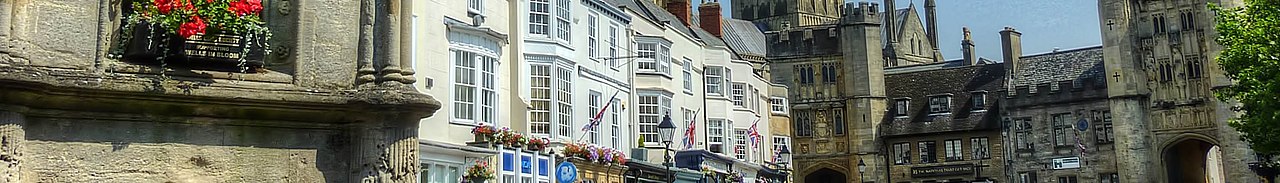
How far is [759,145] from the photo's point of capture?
41688mm

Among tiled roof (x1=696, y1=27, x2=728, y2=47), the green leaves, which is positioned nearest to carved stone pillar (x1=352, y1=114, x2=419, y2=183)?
the green leaves

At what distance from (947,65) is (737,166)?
137 feet

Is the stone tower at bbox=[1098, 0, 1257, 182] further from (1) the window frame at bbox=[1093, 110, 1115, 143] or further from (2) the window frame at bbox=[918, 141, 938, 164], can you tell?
(2) the window frame at bbox=[918, 141, 938, 164]

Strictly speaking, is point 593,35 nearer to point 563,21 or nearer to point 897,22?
point 563,21

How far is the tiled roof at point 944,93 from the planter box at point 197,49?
176 feet

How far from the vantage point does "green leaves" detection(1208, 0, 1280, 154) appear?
868 inches

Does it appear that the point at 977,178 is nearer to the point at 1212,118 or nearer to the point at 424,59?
the point at 1212,118

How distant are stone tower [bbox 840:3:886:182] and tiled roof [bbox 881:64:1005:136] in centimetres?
117

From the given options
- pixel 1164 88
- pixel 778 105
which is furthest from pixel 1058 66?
pixel 778 105

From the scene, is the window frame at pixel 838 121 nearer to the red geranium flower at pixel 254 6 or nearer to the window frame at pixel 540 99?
the window frame at pixel 540 99

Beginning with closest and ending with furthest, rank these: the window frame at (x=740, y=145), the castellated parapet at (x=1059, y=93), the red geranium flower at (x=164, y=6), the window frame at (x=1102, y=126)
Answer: the red geranium flower at (x=164, y=6) < the window frame at (x=740, y=145) < the window frame at (x=1102, y=126) < the castellated parapet at (x=1059, y=93)

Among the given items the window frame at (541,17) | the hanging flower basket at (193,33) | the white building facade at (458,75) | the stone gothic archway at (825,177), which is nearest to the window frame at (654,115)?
the window frame at (541,17)

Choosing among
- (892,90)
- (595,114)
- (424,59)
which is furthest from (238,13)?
(892,90)

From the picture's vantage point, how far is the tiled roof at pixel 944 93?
60.2 m
